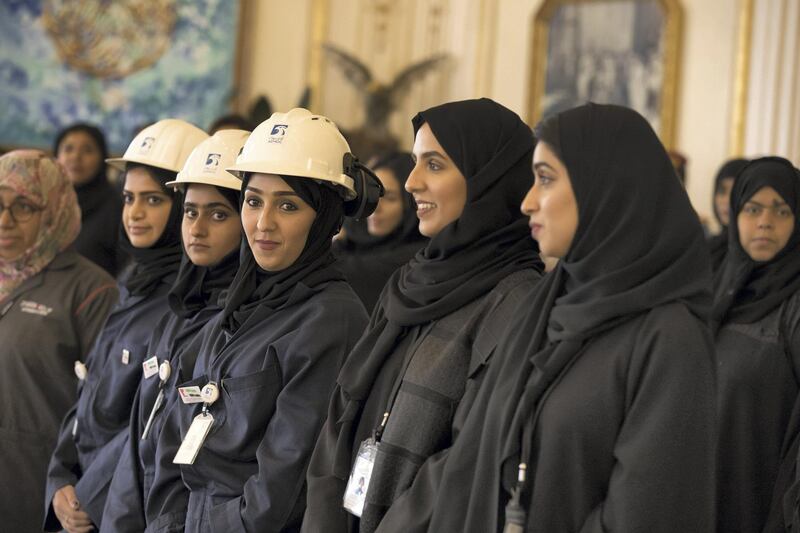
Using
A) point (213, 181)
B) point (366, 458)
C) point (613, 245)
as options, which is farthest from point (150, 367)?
point (613, 245)

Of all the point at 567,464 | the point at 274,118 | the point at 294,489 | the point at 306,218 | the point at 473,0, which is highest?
the point at 473,0

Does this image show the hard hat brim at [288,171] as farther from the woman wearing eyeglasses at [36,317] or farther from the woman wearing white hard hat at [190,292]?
the woman wearing eyeglasses at [36,317]

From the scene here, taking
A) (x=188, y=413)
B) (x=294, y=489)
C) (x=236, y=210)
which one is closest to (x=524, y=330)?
(x=294, y=489)

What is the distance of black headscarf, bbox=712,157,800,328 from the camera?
4.11 meters

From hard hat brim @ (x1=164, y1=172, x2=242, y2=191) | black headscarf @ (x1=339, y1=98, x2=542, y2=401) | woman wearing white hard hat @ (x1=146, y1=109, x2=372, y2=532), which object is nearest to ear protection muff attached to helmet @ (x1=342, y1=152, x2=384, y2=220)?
woman wearing white hard hat @ (x1=146, y1=109, x2=372, y2=532)

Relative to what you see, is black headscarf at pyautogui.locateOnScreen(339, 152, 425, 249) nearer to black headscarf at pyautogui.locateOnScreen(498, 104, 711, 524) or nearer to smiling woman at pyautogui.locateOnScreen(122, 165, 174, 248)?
smiling woman at pyautogui.locateOnScreen(122, 165, 174, 248)

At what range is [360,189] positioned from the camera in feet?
11.2

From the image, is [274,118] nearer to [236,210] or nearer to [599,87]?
[236,210]

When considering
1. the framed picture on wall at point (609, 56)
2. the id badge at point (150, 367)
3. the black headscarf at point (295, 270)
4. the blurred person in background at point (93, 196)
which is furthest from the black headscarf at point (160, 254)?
the framed picture on wall at point (609, 56)

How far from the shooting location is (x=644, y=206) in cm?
227

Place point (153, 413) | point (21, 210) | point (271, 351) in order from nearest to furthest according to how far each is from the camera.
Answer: point (271, 351) < point (153, 413) < point (21, 210)

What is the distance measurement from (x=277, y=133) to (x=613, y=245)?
4.52ft

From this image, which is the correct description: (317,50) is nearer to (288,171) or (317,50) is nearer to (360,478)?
(288,171)

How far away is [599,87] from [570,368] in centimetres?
743
